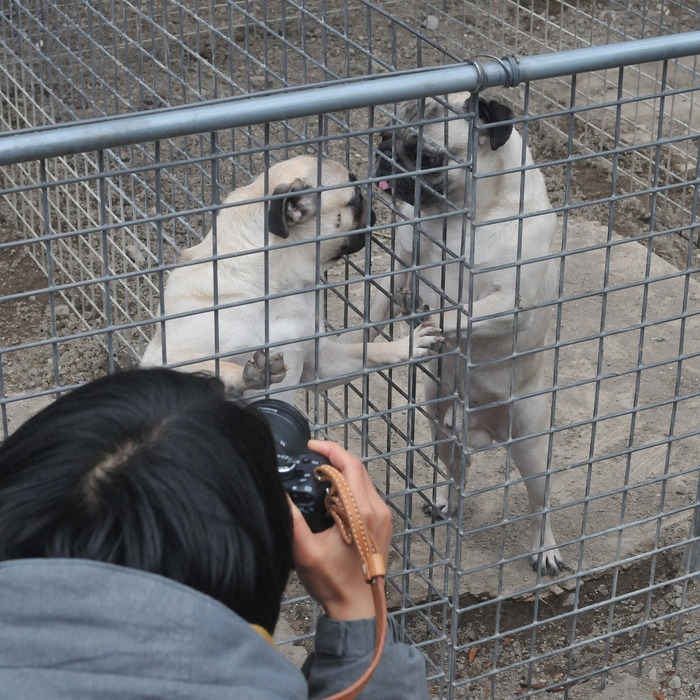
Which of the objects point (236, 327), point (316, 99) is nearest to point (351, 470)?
point (316, 99)

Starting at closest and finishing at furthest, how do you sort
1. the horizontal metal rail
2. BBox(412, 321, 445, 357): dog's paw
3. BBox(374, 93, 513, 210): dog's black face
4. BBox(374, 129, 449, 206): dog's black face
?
the horizontal metal rail, BBox(412, 321, 445, 357): dog's paw, BBox(374, 93, 513, 210): dog's black face, BBox(374, 129, 449, 206): dog's black face

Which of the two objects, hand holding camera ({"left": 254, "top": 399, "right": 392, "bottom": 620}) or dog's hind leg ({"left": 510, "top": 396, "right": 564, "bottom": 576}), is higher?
hand holding camera ({"left": 254, "top": 399, "right": 392, "bottom": 620})

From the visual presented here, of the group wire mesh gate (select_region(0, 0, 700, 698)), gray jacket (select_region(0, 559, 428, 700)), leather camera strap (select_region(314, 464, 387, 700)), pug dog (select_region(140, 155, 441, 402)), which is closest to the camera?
gray jacket (select_region(0, 559, 428, 700))

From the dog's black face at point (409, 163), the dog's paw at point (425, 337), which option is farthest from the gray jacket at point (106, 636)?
the dog's black face at point (409, 163)

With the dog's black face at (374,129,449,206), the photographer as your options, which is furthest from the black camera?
the dog's black face at (374,129,449,206)

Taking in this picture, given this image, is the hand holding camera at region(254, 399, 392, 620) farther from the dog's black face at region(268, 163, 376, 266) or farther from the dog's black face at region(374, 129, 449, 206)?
the dog's black face at region(374, 129, 449, 206)

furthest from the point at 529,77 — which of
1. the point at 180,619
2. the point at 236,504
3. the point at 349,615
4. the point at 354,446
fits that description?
the point at 354,446

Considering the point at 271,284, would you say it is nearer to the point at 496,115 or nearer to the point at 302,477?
the point at 496,115

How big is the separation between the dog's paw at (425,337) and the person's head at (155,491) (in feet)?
4.18

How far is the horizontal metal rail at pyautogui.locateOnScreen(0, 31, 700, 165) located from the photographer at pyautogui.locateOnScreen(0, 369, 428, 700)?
679 millimetres

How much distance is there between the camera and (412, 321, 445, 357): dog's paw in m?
2.49

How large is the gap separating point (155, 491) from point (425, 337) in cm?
141

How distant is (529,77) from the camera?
2154mm

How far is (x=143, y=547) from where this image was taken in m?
1.12
